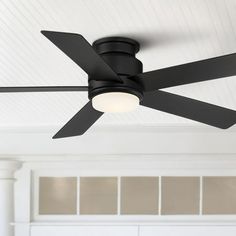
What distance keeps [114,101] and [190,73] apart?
1.08 feet

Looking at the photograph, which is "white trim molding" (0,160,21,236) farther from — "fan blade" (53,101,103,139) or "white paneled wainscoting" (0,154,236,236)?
"fan blade" (53,101,103,139)

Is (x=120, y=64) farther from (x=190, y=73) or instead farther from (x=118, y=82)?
(x=190, y=73)

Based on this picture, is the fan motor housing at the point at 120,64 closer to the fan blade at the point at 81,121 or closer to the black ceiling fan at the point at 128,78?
the black ceiling fan at the point at 128,78

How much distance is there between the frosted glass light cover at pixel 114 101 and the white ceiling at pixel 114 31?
0.90ft

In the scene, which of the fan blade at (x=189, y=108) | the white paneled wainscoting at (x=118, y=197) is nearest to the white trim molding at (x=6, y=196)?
the white paneled wainscoting at (x=118, y=197)

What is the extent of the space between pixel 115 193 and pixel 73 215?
1.25ft

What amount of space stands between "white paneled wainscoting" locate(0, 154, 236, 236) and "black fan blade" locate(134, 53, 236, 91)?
190 centimetres

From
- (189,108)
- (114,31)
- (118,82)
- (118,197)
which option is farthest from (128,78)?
(118,197)

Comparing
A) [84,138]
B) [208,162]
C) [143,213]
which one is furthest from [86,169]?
[208,162]

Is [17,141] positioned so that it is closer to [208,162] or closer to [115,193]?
[115,193]

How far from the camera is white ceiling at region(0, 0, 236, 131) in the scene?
1704 millimetres

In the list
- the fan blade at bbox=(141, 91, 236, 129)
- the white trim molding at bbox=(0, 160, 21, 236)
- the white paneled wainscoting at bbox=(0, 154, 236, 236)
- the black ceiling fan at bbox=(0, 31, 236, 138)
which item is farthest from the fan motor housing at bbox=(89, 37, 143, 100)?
the white trim molding at bbox=(0, 160, 21, 236)

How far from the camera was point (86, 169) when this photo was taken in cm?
373

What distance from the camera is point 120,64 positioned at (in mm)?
1840
